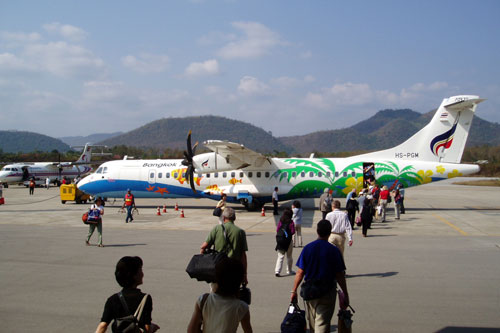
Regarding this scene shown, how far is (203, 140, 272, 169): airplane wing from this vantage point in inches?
779

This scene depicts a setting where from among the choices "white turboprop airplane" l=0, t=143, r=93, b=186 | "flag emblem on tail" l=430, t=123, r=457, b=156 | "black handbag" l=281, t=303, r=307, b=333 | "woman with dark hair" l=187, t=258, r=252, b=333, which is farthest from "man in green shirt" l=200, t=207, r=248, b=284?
"white turboprop airplane" l=0, t=143, r=93, b=186

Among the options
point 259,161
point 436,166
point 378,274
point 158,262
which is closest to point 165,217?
point 259,161

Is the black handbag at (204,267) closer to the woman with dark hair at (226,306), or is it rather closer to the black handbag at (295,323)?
the black handbag at (295,323)

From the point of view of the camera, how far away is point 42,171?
4675 centimetres

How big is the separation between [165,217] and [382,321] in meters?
14.9

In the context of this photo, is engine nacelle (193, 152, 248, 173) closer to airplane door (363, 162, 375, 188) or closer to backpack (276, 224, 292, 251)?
airplane door (363, 162, 375, 188)

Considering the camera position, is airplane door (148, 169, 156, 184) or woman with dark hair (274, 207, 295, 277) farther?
airplane door (148, 169, 156, 184)

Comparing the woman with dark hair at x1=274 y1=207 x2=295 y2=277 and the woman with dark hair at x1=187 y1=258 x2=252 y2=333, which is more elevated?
the woman with dark hair at x1=187 y1=258 x2=252 y2=333

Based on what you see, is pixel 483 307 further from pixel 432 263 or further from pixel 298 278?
pixel 298 278

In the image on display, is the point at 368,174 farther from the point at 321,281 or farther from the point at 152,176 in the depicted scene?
the point at 321,281

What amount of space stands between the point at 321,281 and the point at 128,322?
2306 mm

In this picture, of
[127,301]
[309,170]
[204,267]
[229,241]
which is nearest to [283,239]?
[229,241]

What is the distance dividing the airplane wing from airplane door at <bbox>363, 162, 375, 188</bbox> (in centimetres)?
523

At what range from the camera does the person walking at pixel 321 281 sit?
179 inches
